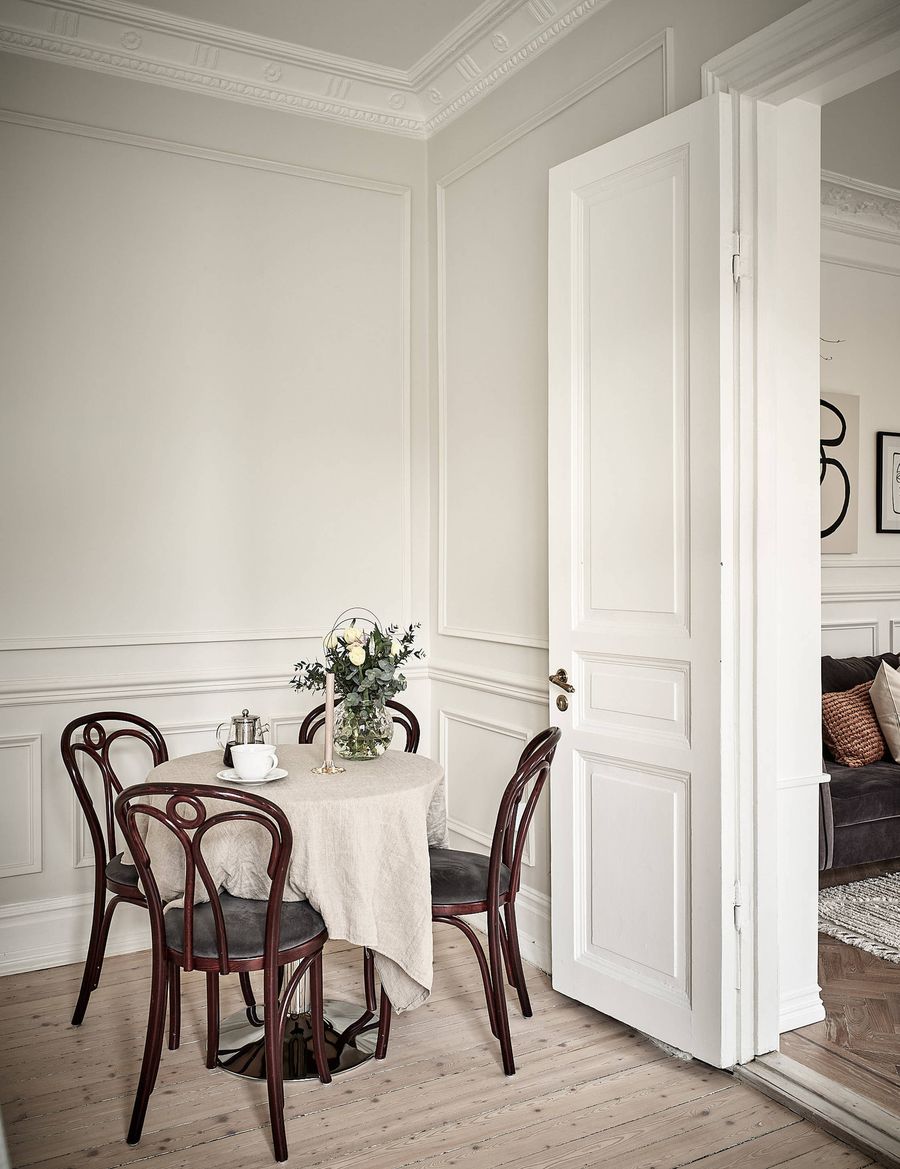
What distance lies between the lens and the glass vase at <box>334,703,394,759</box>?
2883 millimetres

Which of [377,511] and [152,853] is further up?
[377,511]

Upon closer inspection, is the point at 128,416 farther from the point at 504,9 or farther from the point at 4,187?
the point at 504,9

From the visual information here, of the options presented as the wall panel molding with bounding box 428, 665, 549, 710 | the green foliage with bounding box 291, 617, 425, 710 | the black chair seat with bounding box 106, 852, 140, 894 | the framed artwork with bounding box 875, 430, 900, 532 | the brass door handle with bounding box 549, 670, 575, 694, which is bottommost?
the black chair seat with bounding box 106, 852, 140, 894

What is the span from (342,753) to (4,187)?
2.35 meters

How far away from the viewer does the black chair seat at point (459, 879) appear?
9.15 feet

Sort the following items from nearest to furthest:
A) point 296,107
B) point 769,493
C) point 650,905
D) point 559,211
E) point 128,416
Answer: point 769,493, point 650,905, point 559,211, point 128,416, point 296,107

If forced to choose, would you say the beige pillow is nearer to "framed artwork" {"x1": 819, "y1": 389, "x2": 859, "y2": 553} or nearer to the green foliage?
"framed artwork" {"x1": 819, "y1": 389, "x2": 859, "y2": 553}

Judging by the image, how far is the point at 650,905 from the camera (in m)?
2.82

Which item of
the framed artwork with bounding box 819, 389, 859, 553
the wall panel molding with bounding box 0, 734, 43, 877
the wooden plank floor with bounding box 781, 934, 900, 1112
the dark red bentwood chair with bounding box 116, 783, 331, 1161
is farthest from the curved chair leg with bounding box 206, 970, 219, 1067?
the framed artwork with bounding box 819, 389, 859, 553

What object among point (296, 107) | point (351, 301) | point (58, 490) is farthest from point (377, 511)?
point (296, 107)

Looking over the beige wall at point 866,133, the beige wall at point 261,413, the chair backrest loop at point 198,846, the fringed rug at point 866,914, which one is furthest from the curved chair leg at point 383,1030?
the beige wall at point 866,133

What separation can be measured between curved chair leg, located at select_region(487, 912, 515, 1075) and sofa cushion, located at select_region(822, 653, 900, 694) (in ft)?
8.13

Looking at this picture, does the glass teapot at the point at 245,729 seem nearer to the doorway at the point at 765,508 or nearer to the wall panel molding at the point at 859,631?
the doorway at the point at 765,508

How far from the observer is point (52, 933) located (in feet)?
11.5
